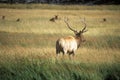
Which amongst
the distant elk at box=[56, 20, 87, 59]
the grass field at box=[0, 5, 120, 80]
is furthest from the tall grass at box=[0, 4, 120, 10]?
the distant elk at box=[56, 20, 87, 59]

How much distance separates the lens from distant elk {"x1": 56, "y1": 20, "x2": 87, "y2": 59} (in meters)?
4.78

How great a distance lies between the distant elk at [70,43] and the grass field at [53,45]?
0.09 meters

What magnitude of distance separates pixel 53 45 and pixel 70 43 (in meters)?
0.30

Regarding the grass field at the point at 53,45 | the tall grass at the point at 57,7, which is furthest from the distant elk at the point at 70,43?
the tall grass at the point at 57,7

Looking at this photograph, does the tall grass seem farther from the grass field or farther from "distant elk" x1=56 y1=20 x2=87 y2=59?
"distant elk" x1=56 y1=20 x2=87 y2=59

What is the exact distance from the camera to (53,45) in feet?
16.7

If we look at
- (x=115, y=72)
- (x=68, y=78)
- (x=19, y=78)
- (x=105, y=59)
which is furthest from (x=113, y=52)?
(x=19, y=78)

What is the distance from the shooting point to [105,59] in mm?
4883

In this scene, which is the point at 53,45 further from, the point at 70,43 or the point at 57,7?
the point at 57,7

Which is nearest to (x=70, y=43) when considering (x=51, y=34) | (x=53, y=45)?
(x=53, y=45)

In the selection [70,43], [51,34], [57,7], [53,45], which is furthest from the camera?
[51,34]

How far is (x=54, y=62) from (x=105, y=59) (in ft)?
2.02

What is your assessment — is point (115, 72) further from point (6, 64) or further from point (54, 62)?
point (6, 64)

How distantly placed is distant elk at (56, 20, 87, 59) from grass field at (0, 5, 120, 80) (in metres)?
0.09
